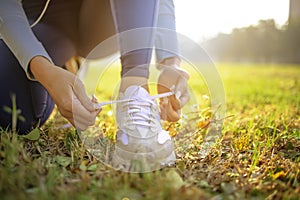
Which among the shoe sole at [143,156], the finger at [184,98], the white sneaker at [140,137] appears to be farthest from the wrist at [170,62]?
the shoe sole at [143,156]

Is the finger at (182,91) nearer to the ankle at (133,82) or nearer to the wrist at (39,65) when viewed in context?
the ankle at (133,82)

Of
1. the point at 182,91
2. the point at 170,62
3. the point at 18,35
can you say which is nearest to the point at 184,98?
the point at 182,91

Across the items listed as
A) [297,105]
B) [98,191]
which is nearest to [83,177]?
[98,191]

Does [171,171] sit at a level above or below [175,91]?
below

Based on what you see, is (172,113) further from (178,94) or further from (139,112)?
(139,112)

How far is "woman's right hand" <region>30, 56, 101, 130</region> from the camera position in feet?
2.97

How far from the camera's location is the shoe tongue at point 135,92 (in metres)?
1.00

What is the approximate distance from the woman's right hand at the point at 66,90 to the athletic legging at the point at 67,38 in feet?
0.66

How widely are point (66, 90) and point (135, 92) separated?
196mm

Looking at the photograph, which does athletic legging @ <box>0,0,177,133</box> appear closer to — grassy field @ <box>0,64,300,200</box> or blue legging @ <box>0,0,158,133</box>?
blue legging @ <box>0,0,158,133</box>

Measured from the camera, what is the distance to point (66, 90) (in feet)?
2.96

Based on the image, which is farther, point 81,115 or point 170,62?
point 170,62

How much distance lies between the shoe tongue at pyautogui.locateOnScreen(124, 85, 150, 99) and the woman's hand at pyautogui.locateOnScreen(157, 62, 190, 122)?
15 centimetres

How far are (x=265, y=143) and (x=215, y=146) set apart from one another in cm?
15
